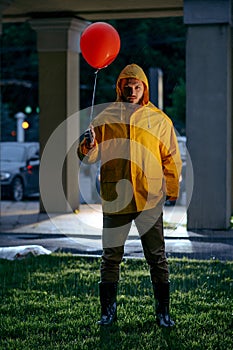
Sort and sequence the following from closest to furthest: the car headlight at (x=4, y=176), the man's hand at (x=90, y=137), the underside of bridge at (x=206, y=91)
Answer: the man's hand at (x=90, y=137) < the underside of bridge at (x=206, y=91) < the car headlight at (x=4, y=176)

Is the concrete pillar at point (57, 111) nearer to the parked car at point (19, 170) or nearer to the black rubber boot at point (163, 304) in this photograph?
the parked car at point (19, 170)

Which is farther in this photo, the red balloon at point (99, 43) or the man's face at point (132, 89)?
the red balloon at point (99, 43)

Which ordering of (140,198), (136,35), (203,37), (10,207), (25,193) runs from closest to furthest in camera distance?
(140,198)
(203,37)
(10,207)
(25,193)
(136,35)

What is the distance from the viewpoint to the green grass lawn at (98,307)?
6535 millimetres

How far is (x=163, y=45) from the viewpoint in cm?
4694

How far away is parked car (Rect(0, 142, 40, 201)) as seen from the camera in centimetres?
2147

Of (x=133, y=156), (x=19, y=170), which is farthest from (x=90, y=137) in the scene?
(x=19, y=170)

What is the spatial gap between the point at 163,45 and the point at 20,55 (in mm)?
7957

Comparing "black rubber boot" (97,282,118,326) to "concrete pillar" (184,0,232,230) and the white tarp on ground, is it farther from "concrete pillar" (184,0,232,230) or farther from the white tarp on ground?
"concrete pillar" (184,0,232,230)

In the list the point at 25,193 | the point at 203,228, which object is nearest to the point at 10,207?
the point at 25,193

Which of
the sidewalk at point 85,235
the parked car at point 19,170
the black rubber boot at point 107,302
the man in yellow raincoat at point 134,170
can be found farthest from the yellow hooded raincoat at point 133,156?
the parked car at point 19,170

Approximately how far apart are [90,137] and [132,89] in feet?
1.93

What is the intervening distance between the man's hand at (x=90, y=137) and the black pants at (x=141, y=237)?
62cm

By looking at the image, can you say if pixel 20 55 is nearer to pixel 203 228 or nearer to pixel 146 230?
pixel 203 228
